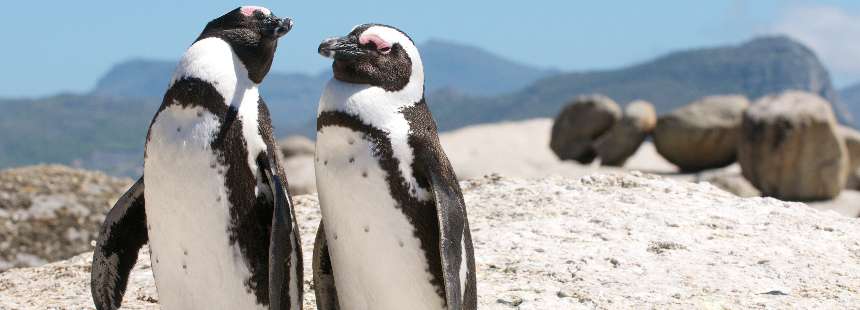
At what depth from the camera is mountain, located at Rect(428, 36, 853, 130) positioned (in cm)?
12144

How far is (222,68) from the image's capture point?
12.4 feet

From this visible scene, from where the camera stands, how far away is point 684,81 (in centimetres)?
12725

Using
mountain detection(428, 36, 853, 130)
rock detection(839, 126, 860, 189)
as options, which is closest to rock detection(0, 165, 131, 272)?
rock detection(839, 126, 860, 189)

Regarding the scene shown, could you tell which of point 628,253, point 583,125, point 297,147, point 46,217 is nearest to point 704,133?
point 583,125

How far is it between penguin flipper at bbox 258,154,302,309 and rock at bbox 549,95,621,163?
61.7 ft

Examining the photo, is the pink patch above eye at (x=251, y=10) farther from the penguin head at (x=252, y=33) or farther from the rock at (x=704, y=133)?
the rock at (x=704, y=133)

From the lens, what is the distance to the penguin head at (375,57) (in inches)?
147

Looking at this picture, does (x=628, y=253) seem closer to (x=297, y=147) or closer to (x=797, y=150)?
(x=797, y=150)

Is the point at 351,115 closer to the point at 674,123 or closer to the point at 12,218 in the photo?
the point at 12,218

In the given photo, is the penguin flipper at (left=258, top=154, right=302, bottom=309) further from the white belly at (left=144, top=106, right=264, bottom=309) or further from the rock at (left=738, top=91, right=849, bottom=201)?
the rock at (left=738, top=91, right=849, bottom=201)

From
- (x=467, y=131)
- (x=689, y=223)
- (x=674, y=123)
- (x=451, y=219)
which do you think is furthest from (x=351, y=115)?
(x=467, y=131)

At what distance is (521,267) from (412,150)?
1.92 meters

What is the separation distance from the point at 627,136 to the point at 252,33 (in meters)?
18.3

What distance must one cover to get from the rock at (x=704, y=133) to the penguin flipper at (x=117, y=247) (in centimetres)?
1655
